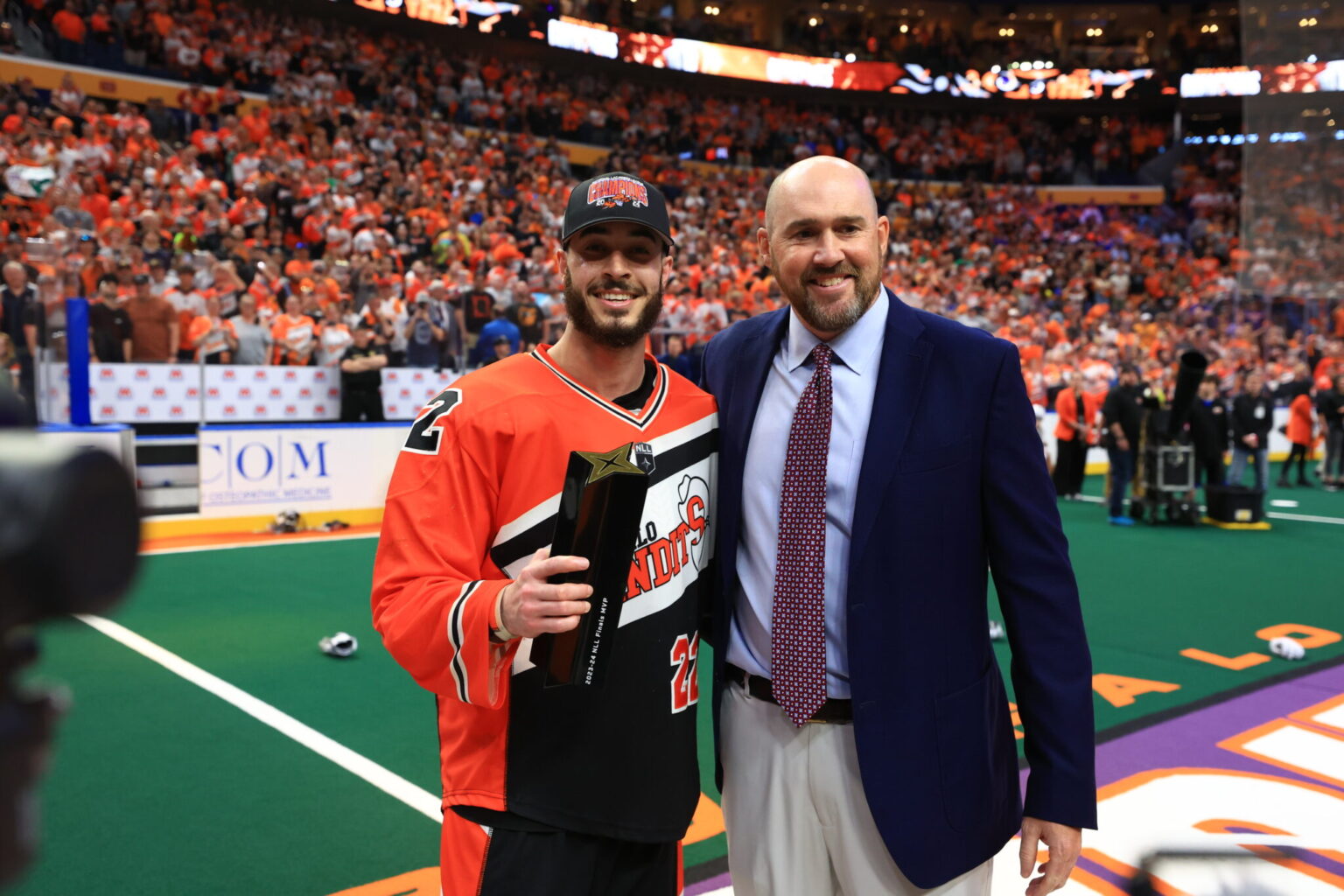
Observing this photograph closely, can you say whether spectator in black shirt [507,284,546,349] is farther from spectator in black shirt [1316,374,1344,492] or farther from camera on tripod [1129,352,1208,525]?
spectator in black shirt [1316,374,1344,492]

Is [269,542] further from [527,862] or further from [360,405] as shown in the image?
[527,862]

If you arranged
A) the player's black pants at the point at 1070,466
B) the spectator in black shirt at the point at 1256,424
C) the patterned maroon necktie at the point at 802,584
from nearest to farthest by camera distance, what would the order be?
1. the patterned maroon necktie at the point at 802,584
2. the spectator in black shirt at the point at 1256,424
3. the player's black pants at the point at 1070,466

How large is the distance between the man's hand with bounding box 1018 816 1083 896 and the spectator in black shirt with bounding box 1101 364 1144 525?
1136 centimetres

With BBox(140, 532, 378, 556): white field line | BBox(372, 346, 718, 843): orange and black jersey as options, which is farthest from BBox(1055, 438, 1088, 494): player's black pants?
BBox(372, 346, 718, 843): orange and black jersey

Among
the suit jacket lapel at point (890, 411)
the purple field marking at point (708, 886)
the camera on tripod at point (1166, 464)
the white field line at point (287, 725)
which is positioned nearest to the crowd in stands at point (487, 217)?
the camera on tripod at point (1166, 464)

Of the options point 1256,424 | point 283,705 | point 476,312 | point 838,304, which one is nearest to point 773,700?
point 838,304

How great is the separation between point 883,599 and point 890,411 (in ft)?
1.31

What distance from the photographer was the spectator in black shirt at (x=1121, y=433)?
491 inches

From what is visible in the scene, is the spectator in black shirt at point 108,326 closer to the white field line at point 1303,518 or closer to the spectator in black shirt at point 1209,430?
the spectator in black shirt at point 1209,430

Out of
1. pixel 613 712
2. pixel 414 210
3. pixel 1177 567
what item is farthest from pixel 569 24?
pixel 613 712

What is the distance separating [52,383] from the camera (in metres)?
9.02

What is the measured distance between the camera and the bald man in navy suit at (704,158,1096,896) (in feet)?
6.68

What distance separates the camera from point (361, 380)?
461 inches

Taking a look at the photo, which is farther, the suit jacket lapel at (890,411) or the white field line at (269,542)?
the white field line at (269,542)
